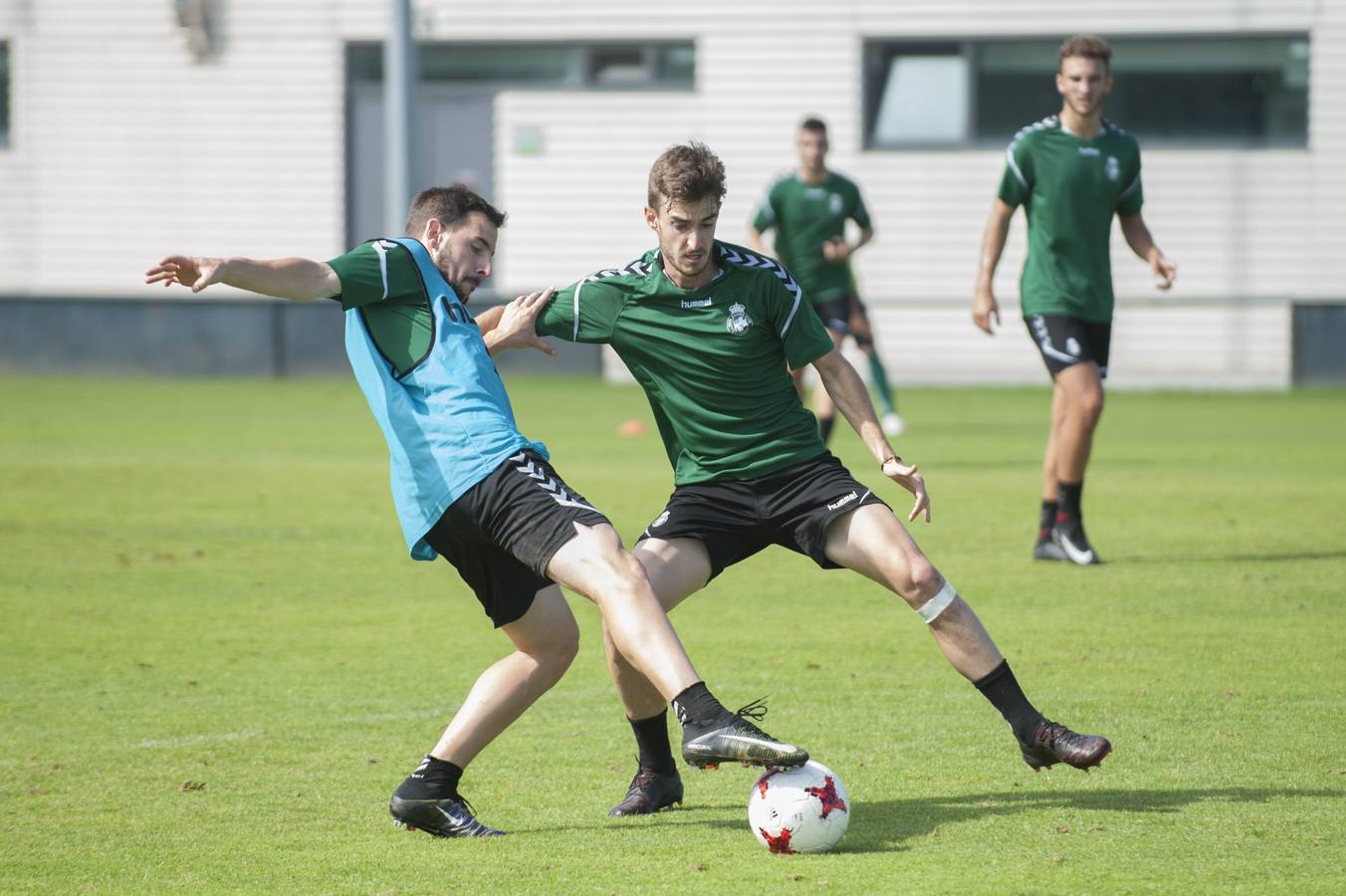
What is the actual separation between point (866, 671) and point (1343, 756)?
77.2 inches

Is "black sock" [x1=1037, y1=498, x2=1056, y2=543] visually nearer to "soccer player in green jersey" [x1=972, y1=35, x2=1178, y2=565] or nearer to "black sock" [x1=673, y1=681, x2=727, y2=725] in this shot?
"soccer player in green jersey" [x1=972, y1=35, x2=1178, y2=565]

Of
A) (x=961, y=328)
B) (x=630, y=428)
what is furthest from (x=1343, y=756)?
(x=961, y=328)

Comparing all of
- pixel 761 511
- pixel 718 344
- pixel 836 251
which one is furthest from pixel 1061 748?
pixel 836 251

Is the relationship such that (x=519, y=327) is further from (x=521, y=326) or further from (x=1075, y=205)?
(x=1075, y=205)

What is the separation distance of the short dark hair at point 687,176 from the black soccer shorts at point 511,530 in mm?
822

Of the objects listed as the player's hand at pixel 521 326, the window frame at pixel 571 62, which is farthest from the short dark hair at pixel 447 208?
the window frame at pixel 571 62

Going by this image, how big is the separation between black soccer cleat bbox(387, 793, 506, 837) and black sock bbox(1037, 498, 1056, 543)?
5.26 m

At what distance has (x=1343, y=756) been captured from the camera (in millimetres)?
5605

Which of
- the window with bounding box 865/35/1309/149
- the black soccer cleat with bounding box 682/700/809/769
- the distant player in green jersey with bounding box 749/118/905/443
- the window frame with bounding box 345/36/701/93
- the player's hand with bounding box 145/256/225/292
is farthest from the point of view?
the window frame with bounding box 345/36/701/93

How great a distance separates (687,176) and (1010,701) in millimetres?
1706

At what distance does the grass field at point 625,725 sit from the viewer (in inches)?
184

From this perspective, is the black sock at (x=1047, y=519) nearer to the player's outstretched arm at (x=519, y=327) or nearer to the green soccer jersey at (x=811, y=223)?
the player's outstretched arm at (x=519, y=327)

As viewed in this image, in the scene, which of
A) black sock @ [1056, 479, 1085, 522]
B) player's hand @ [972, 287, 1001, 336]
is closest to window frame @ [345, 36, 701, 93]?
player's hand @ [972, 287, 1001, 336]

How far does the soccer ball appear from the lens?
15.4 feet
